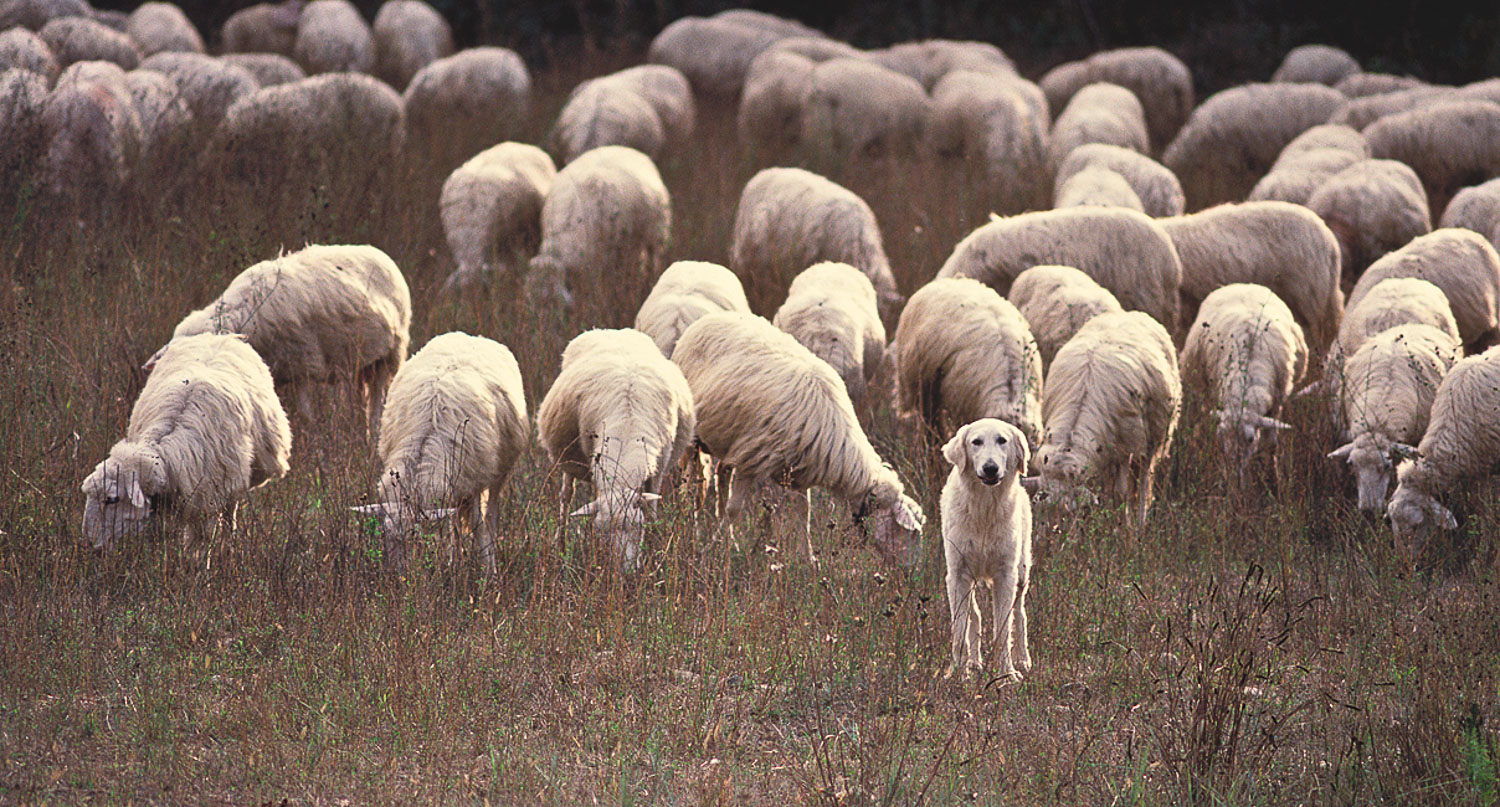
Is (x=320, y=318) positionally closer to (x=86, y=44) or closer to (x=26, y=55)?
(x=26, y=55)

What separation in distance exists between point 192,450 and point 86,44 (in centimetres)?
1185

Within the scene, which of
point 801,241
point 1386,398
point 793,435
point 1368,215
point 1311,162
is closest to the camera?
point 793,435

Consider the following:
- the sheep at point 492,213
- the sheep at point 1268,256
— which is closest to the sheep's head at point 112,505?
the sheep at point 492,213

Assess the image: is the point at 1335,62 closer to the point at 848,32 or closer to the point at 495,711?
the point at 848,32

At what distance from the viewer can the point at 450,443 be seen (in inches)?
236

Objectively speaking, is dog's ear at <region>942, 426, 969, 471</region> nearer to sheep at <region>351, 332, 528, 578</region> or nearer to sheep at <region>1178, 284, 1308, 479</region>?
sheep at <region>351, 332, 528, 578</region>

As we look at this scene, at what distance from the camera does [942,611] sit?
5781 mm

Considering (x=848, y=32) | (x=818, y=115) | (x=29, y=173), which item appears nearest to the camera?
(x=29, y=173)

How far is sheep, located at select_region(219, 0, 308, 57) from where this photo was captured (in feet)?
72.8

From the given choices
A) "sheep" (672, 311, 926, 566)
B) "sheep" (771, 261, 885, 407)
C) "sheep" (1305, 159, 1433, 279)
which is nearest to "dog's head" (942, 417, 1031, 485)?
"sheep" (672, 311, 926, 566)

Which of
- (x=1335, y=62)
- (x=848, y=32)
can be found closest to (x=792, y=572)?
(x=1335, y=62)

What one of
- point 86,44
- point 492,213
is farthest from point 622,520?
point 86,44

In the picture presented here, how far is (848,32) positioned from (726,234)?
14.7m

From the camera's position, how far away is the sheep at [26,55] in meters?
12.7
